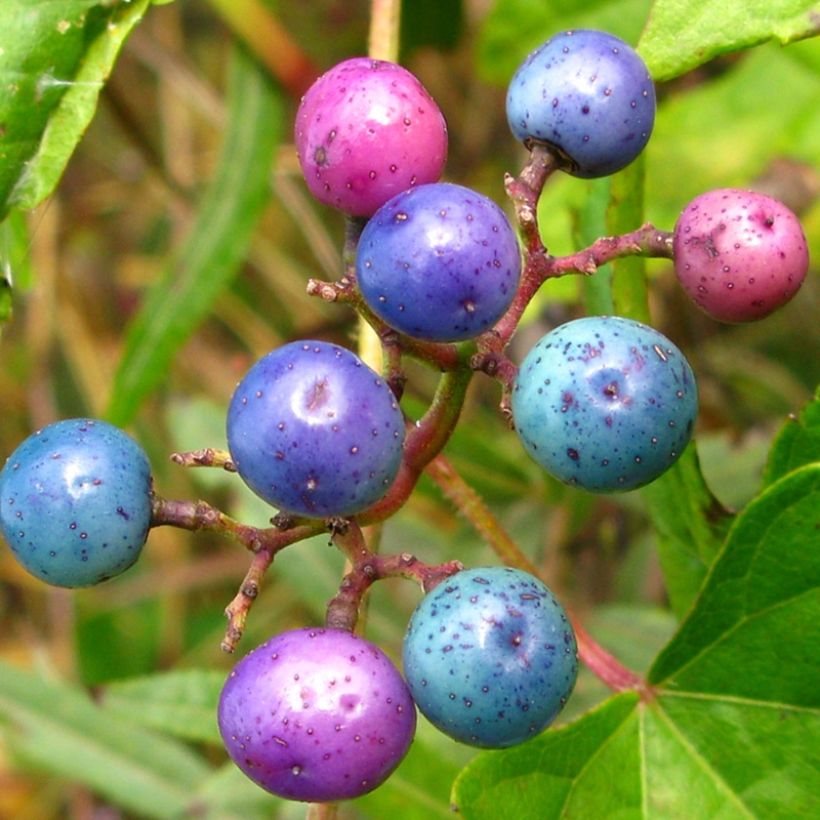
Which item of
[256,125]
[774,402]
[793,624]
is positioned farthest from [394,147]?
[774,402]

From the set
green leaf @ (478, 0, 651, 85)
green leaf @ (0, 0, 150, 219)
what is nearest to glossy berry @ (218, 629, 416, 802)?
green leaf @ (0, 0, 150, 219)

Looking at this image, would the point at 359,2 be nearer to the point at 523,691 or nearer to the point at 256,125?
the point at 256,125

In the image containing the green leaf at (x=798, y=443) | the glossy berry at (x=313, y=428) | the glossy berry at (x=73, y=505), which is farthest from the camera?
the green leaf at (x=798, y=443)

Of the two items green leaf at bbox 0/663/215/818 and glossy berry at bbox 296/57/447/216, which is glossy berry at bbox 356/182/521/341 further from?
green leaf at bbox 0/663/215/818

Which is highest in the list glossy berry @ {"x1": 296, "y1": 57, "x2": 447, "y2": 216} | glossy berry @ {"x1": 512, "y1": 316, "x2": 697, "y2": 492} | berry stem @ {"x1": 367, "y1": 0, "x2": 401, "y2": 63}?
glossy berry @ {"x1": 296, "y1": 57, "x2": 447, "y2": 216}

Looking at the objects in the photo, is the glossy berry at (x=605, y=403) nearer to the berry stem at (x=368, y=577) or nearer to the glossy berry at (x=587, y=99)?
the berry stem at (x=368, y=577)

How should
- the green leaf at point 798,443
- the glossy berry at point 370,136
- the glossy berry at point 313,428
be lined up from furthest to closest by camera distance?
the green leaf at point 798,443, the glossy berry at point 370,136, the glossy berry at point 313,428

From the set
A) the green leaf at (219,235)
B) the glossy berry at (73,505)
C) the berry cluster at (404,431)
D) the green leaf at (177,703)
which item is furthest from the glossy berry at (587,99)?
the green leaf at (219,235)
